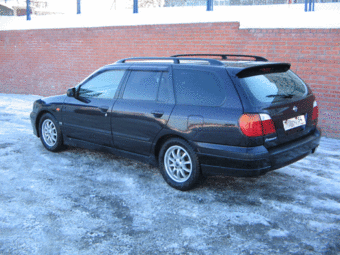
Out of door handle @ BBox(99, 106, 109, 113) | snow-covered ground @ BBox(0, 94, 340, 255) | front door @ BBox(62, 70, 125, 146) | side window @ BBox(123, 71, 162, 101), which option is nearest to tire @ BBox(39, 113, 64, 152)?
front door @ BBox(62, 70, 125, 146)

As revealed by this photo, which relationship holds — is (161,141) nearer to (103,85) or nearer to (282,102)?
(103,85)

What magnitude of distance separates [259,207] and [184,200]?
885 mm

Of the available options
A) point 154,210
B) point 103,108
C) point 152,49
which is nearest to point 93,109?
point 103,108

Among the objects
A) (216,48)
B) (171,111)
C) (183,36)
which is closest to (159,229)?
(171,111)

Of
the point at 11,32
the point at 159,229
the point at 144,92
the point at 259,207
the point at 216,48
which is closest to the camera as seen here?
the point at 159,229

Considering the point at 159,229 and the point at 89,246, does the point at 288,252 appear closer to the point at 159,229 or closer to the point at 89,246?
the point at 159,229

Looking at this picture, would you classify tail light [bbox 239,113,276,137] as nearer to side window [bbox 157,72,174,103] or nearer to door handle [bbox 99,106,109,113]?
side window [bbox 157,72,174,103]

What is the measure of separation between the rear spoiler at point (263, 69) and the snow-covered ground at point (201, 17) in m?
3.64

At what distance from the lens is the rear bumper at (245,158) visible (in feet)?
12.7

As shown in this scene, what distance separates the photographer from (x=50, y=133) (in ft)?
20.4

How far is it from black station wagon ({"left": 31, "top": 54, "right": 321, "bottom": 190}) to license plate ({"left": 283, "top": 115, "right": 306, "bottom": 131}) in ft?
0.04

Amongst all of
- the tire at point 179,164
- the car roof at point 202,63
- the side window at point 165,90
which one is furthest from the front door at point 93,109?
the tire at point 179,164

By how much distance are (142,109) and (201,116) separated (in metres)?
0.97

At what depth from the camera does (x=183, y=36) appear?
9.73 meters
